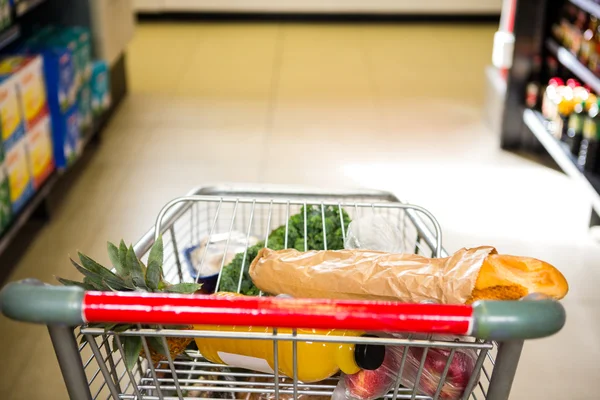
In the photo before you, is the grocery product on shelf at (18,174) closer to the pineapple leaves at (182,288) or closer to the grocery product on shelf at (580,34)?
the pineapple leaves at (182,288)

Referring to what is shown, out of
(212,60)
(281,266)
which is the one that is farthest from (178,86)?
(281,266)

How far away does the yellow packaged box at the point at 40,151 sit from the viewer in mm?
3164

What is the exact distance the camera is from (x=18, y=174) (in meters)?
3.01

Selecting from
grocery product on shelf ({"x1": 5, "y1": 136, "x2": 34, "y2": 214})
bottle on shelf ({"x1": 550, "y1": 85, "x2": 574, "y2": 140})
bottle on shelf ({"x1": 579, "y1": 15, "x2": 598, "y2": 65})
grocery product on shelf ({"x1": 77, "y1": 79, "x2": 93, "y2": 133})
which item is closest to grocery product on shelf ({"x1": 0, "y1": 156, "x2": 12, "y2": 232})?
grocery product on shelf ({"x1": 5, "y1": 136, "x2": 34, "y2": 214})

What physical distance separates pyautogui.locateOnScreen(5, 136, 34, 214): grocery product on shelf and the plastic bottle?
2093 millimetres

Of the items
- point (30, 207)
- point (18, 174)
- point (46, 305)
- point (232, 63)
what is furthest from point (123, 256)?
point (232, 63)

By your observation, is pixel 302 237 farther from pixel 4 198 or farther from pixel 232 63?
pixel 232 63

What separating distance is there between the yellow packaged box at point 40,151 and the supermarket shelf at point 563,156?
2598mm

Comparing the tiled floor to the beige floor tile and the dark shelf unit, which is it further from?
the dark shelf unit

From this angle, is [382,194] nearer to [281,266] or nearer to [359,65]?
[281,266]

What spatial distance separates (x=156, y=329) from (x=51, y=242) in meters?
2.38

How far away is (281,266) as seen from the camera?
1216 millimetres

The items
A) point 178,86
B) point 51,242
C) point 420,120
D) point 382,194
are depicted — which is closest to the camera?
point 382,194


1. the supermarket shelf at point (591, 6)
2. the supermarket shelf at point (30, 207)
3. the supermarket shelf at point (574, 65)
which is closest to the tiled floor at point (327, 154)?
the supermarket shelf at point (30, 207)
